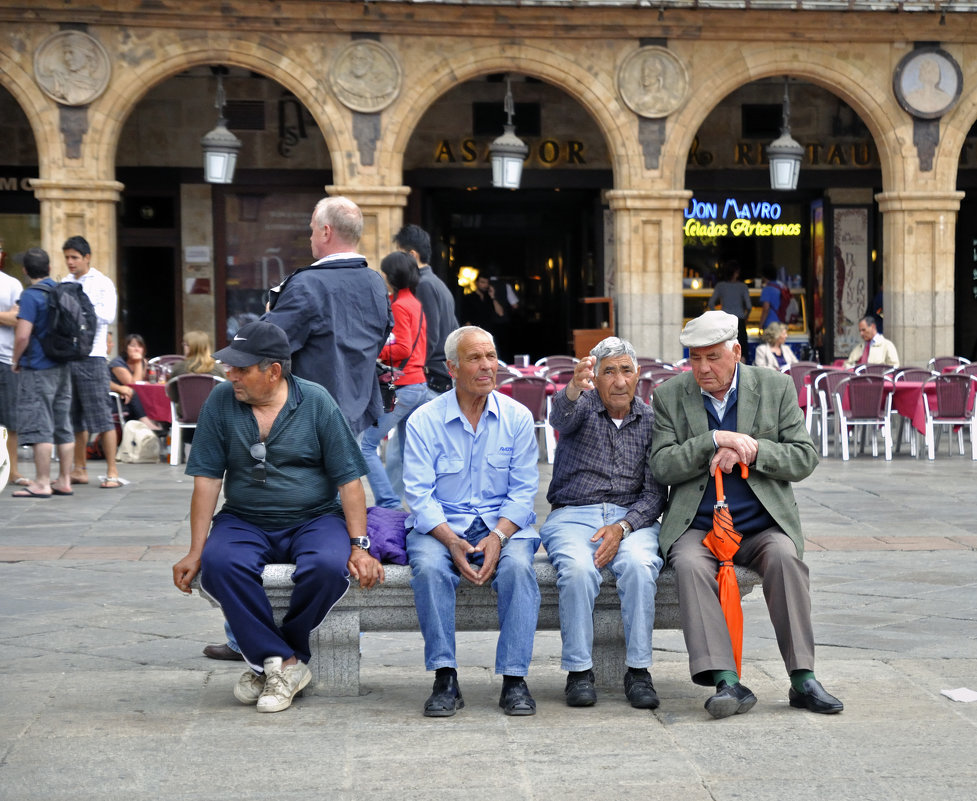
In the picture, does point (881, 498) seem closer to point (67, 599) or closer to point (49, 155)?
point (67, 599)

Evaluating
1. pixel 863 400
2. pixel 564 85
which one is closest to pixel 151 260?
pixel 564 85

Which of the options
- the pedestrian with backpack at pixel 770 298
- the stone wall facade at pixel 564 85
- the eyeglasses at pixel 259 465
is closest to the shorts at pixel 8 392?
the eyeglasses at pixel 259 465

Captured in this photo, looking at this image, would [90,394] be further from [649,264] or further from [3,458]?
[649,264]

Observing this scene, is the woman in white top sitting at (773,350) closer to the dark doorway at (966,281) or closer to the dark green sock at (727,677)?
the dark doorway at (966,281)

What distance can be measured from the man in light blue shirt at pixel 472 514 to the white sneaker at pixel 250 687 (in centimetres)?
58

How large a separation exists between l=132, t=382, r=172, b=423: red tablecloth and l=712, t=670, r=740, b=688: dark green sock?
9.07m

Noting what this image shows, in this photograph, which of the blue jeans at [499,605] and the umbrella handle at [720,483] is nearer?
the blue jeans at [499,605]

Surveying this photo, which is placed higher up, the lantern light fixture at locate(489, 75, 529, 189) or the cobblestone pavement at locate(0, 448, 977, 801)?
the lantern light fixture at locate(489, 75, 529, 189)

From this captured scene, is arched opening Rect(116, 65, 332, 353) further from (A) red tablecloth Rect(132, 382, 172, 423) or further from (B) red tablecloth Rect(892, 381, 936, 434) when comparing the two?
(B) red tablecloth Rect(892, 381, 936, 434)

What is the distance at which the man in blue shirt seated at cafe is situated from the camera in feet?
16.3

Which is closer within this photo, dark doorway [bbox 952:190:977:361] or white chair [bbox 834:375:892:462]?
white chair [bbox 834:375:892:462]

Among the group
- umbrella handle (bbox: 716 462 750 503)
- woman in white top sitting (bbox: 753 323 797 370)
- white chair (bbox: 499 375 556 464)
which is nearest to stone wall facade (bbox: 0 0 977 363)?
woman in white top sitting (bbox: 753 323 797 370)

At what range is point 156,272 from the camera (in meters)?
19.9

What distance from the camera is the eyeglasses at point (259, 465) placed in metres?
5.08
